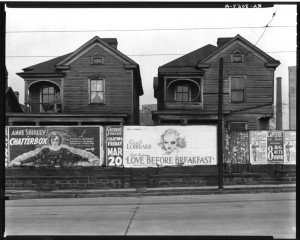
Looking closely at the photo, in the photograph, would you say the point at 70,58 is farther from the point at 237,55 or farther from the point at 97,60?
the point at 237,55

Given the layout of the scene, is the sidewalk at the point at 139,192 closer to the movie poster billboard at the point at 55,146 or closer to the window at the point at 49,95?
the movie poster billboard at the point at 55,146

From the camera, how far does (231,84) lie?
26.2m

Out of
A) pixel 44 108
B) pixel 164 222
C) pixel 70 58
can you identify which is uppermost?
pixel 70 58

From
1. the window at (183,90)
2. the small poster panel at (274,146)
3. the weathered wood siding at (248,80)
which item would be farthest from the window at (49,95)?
the small poster panel at (274,146)

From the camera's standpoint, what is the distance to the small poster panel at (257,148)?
19.9 metres

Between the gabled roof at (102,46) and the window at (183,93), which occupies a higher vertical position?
the gabled roof at (102,46)

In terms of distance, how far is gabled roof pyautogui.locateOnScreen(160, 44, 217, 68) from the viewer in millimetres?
26873

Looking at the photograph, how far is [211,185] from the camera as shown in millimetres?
19359

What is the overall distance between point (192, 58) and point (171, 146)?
9416 mm

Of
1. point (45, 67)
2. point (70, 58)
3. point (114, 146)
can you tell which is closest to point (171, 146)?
point (114, 146)

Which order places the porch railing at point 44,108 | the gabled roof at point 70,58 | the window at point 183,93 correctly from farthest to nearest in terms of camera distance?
the window at point 183,93 → the porch railing at point 44,108 → the gabled roof at point 70,58

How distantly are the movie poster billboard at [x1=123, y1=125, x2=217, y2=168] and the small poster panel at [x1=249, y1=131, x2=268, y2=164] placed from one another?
1.64 metres

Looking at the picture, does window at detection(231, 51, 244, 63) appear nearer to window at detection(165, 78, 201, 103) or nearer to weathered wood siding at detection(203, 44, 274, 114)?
weathered wood siding at detection(203, 44, 274, 114)

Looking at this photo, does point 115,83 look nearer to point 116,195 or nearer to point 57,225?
point 116,195
